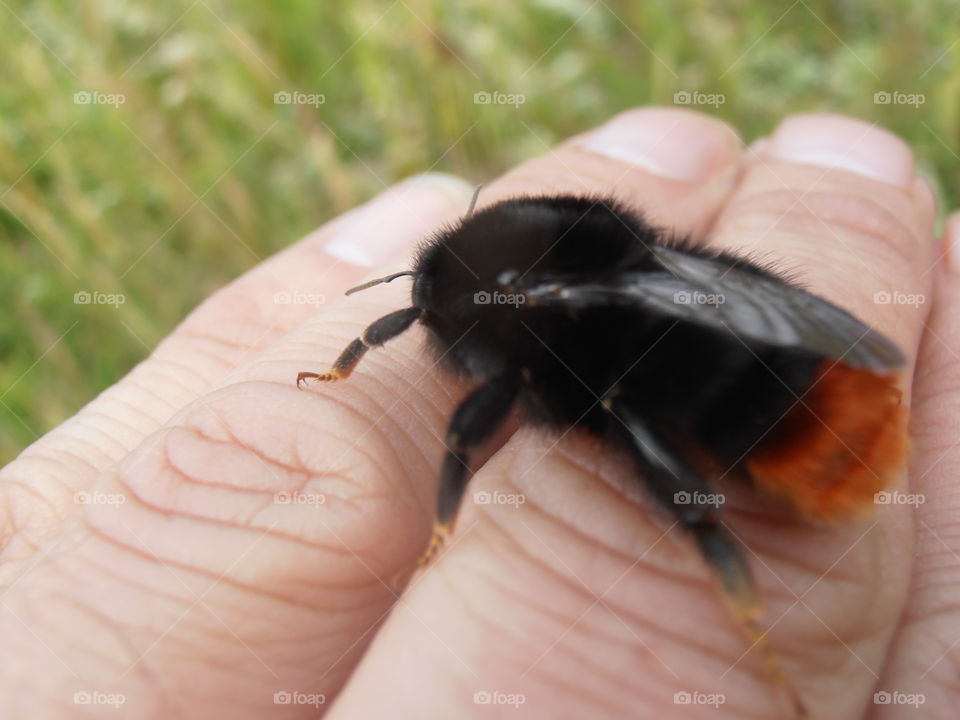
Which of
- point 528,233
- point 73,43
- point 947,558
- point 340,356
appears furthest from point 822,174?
point 73,43

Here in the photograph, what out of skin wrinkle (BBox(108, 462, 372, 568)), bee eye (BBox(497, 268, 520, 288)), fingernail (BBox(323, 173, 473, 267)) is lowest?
skin wrinkle (BBox(108, 462, 372, 568))

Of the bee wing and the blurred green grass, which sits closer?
the bee wing

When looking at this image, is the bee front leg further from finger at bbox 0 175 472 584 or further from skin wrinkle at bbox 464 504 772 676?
finger at bbox 0 175 472 584

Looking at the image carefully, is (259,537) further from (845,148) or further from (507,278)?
(845,148)

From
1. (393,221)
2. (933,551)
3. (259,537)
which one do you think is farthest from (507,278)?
(393,221)

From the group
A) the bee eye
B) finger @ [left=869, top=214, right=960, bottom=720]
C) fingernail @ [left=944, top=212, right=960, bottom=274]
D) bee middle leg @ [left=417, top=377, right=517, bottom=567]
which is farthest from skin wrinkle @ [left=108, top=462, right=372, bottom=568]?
fingernail @ [left=944, top=212, right=960, bottom=274]

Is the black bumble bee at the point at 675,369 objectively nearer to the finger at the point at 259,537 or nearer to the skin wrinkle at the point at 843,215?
the finger at the point at 259,537

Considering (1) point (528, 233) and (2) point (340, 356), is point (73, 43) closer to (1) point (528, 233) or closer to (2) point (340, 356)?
(2) point (340, 356)
